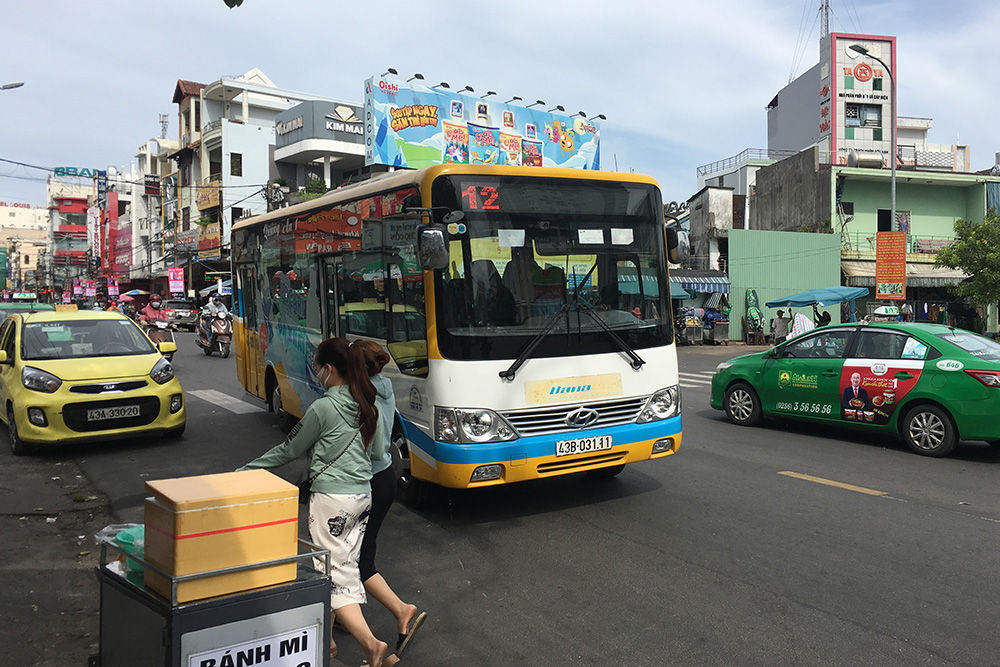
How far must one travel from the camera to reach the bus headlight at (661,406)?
6.54 m

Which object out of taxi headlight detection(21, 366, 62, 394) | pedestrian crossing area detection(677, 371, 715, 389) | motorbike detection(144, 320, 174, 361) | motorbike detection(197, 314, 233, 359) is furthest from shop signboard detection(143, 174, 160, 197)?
taxi headlight detection(21, 366, 62, 394)

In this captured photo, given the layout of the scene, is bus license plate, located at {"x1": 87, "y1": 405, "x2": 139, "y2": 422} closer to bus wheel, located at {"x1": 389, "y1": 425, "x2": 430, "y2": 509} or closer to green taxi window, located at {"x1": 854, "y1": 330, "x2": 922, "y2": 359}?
bus wheel, located at {"x1": 389, "y1": 425, "x2": 430, "y2": 509}

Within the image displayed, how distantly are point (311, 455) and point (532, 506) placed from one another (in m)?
3.28

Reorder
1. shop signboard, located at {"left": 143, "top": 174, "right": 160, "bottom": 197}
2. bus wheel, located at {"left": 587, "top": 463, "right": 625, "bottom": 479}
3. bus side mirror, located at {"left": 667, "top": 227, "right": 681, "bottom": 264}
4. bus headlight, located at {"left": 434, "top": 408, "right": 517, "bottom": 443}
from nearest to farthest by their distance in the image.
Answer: bus headlight, located at {"left": 434, "top": 408, "right": 517, "bottom": 443} < bus side mirror, located at {"left": 667, "top": 227, "right": 681, "bottom": 264} < bus wheel, located at {"left": 587, "top": 463, "right": 625, "bottom": 479} < shop signboard, located at {"left": 143, "top": 174, "right": 160, "bottom": 197}

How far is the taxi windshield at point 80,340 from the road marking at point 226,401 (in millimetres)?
2500

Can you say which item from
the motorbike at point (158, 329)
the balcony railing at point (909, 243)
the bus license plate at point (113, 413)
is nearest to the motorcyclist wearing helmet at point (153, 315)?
the motorbike at point (158, 329)

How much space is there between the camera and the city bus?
5.86 m

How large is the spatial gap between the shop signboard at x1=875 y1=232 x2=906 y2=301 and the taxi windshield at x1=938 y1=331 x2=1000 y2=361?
44.1 feet

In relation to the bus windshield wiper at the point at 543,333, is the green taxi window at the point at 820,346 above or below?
below

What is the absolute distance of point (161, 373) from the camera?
9.39 m

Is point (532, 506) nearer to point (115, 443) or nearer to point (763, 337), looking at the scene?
point (115, 443)

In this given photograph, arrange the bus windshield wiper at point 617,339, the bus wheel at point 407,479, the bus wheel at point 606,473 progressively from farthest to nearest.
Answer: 1. the bus wheel at point 606,473
2. the bus wheel at point 407,479
3. the bus windshield wiper at point 617,339

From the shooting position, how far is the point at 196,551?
8.79 ft

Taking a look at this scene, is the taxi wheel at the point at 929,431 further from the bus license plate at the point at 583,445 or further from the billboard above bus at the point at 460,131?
the billboard above bus at the point at 460,131
